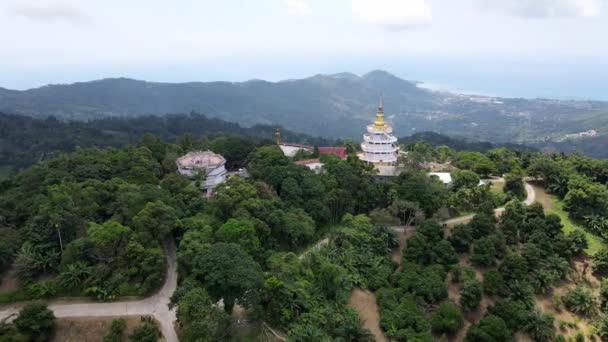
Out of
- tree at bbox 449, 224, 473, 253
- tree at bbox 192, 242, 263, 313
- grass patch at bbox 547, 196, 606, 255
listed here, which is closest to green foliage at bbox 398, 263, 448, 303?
tree at bbox 449, 224, 473, 253

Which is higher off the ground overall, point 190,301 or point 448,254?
point 190,301

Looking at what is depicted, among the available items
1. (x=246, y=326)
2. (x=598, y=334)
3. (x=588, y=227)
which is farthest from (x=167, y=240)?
(x=588, y=227)

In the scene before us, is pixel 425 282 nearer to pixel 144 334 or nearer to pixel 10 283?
pixel 144 334

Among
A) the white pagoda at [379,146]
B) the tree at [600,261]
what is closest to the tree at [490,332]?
the tree at [600,261]

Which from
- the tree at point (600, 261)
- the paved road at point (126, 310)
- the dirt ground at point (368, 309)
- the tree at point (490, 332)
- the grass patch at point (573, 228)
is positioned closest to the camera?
the paved road at point (126, 310)

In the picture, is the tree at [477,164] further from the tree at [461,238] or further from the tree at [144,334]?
the tree at [144,334]

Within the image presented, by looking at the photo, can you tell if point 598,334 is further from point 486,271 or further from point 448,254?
point 448,254

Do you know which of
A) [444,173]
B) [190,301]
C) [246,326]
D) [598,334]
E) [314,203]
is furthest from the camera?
[444,173]
